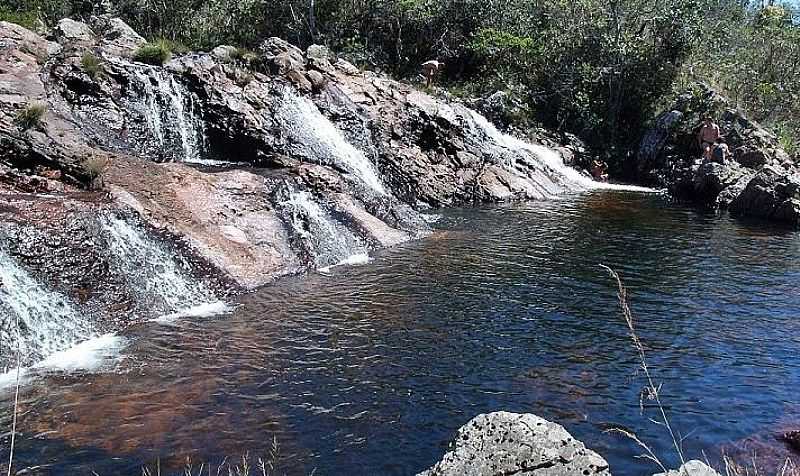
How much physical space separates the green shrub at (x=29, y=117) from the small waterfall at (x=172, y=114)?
4.46 metres

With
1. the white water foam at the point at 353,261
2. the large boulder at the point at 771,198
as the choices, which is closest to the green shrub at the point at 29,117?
the white water foam at the point at 353,261

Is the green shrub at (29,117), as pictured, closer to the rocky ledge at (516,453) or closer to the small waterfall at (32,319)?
the small waterfall at (32,319)

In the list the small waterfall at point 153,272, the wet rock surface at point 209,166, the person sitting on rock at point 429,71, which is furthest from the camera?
the person sitting on rock at point 429,71

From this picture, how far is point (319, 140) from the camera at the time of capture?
2295cm

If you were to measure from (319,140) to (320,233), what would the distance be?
665 cm

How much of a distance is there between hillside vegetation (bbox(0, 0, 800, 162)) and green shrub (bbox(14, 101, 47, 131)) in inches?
898

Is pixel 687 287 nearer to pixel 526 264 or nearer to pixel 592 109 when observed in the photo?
pixel 526 264

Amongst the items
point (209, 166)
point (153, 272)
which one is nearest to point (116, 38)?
point (209, 166)

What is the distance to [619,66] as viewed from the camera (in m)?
38.0

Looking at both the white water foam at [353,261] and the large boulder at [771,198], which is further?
the large boulder at [771,198]

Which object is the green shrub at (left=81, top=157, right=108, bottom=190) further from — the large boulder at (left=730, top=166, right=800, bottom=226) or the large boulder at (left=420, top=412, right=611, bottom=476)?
the large boulder at (left=730, top=166, right=800, bottom=226)

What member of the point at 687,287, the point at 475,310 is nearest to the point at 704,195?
the point at 687,287

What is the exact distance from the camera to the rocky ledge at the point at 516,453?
5172mm

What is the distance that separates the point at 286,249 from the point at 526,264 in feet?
18.5
